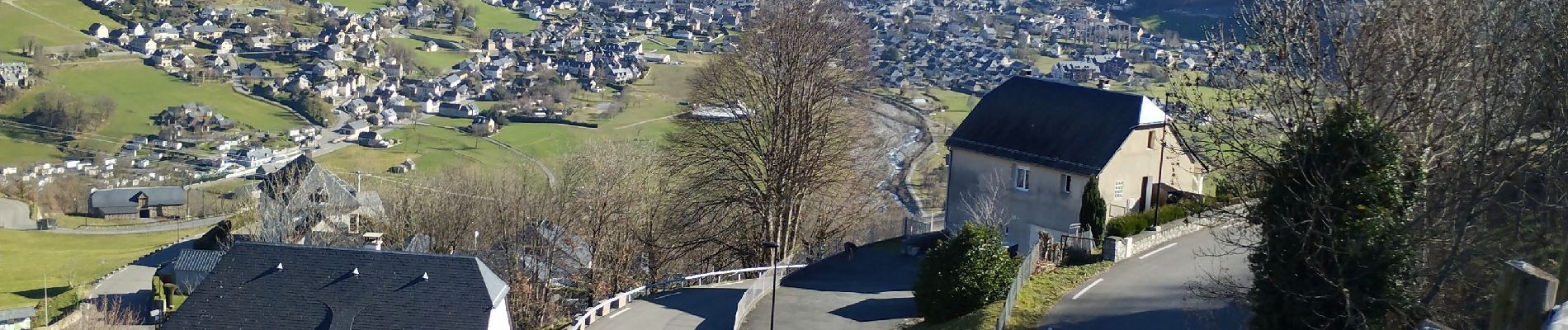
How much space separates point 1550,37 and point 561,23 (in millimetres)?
139283

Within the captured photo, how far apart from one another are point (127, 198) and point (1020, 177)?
5314 centimetres

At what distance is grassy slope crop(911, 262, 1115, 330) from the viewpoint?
1931cm

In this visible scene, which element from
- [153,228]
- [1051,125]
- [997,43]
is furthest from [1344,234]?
[997,43]

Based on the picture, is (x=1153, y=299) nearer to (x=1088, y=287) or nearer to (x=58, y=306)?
(x=1088, y=287)

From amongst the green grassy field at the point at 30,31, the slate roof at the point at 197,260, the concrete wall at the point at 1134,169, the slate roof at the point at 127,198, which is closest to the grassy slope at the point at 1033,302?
the concrete wall at the point at 1134,169

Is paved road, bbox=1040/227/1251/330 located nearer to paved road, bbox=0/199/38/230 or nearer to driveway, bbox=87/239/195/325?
driveway, bbox=87/239/195/325

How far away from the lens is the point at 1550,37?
48.1ft

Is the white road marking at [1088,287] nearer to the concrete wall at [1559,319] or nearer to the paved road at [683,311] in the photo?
the paved road at [683,311]

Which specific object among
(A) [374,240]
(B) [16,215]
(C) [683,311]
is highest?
(A) [374,240]

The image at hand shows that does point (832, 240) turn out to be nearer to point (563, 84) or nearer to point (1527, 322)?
point (1527, 322)

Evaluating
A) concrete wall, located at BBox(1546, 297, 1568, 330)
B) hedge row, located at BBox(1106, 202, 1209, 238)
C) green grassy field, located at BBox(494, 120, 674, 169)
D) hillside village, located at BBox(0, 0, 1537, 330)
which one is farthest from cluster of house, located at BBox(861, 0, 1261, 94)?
concrete wall, located at BBox(1546, 297, 1568, 330)

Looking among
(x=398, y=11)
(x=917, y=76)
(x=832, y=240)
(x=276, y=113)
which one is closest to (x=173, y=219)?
(x=276, y=113)

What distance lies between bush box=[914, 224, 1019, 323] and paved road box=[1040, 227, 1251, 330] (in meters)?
1.31

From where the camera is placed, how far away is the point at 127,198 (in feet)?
219
